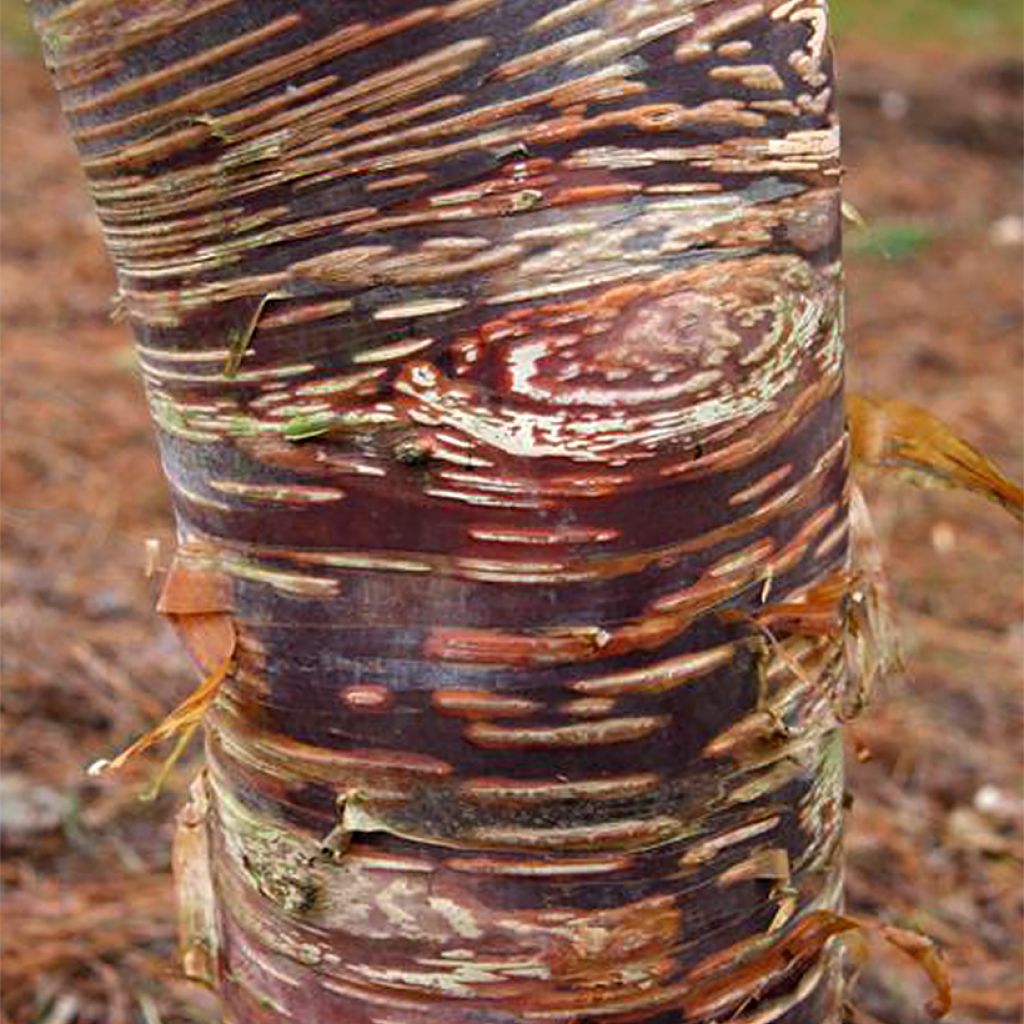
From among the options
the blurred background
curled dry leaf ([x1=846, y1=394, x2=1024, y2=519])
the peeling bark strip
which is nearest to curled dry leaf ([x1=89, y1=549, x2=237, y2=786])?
the peeling bark strip

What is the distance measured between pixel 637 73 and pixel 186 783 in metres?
1.72

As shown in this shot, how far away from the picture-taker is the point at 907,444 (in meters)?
1.00

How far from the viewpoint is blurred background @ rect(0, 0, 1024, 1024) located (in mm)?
1865

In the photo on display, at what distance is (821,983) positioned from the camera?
958 mm

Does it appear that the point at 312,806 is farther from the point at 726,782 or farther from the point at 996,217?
the point at 996,217

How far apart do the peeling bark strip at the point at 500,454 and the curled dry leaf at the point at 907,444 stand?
4.5 inches

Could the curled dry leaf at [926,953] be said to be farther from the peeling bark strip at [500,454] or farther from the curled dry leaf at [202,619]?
the curled dry leaf at [202,619]

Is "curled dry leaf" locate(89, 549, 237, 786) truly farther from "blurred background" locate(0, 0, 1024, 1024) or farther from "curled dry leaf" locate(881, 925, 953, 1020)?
"curled dry leaf" locate(881, 925, 953, 1020)

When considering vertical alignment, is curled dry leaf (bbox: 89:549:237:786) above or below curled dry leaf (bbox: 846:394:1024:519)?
above

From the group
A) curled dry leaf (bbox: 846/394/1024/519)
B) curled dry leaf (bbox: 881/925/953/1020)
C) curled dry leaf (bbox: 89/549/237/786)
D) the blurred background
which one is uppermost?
curled dry leaf (bbox: 89/549/237/786)

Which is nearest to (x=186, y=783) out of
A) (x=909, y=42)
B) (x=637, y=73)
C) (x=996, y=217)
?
(x=637, y=73)

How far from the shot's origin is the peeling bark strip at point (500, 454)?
72cm

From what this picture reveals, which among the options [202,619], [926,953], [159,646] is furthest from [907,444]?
[159,646]

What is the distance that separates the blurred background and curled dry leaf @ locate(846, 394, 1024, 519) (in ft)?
0.38
